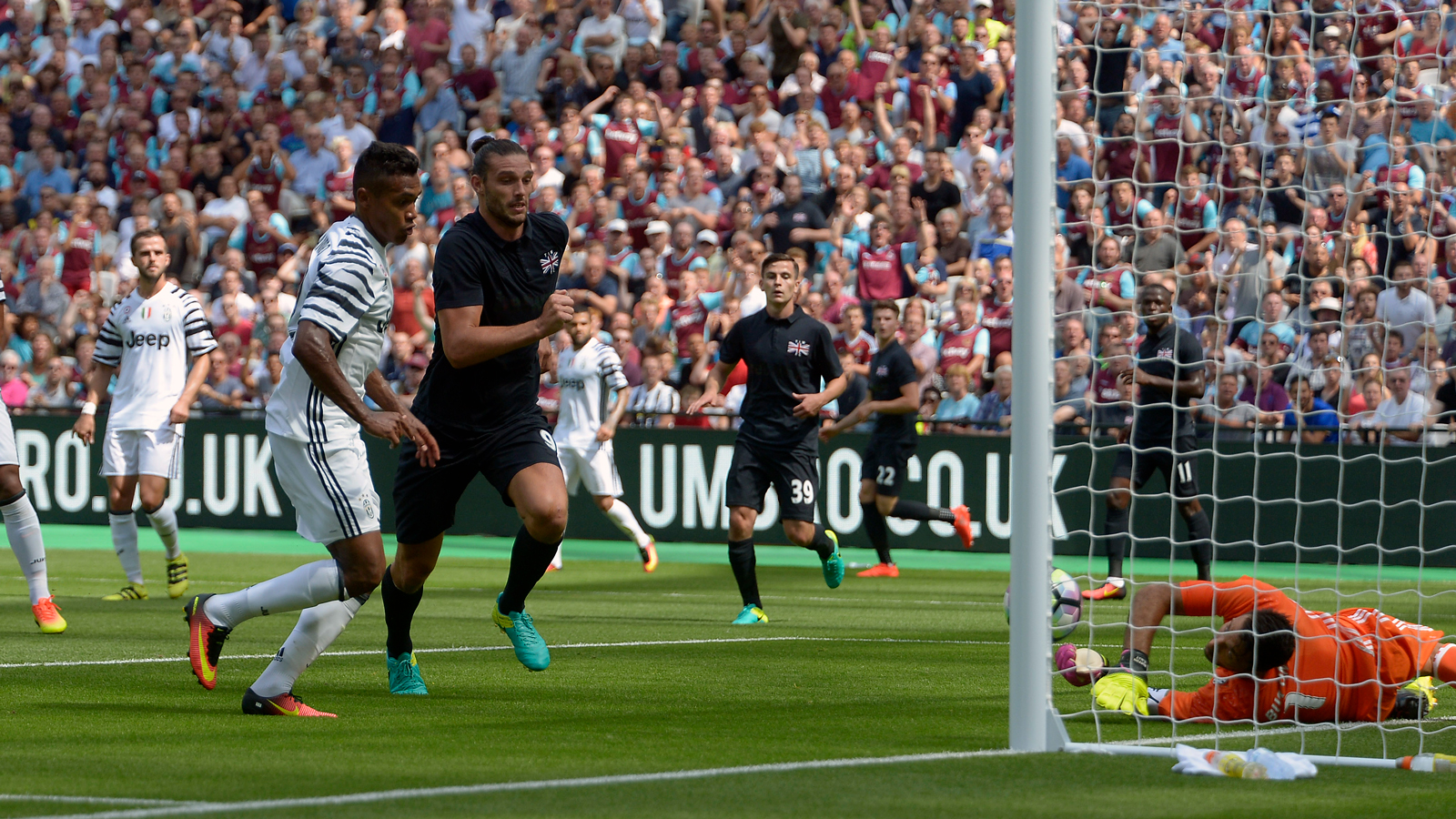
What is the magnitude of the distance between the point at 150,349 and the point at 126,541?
139 centimetres

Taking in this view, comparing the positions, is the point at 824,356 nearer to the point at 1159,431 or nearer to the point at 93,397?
the point at 1159,431

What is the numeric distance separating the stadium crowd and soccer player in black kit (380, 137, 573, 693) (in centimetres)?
400

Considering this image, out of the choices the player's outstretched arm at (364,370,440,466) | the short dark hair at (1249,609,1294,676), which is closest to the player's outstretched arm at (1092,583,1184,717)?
the short dark hair at (1249,609,1294,676)

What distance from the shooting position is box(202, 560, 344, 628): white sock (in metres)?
7.26

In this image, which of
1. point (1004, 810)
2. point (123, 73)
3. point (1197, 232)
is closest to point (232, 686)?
point (1004, 810)

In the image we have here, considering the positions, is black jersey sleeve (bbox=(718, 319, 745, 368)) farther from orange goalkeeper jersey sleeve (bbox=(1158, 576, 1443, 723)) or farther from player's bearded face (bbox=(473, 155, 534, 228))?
orange goalkeeper jersey sleeve (bbox=(1158, 576, 1443, 723))

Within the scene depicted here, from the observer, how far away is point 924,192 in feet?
66.9

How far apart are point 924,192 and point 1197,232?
25.5 feet

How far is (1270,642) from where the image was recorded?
6.80m

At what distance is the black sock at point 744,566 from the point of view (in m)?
11.8

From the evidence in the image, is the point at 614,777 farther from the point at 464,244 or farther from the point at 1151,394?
the point at 1151,394

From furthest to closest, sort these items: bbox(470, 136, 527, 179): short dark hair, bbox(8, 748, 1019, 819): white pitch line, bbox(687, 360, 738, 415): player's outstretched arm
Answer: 1. bbox(687, 360, 738, 415): player's outstretched arm
2. bbox(470, 136, 527, 179): short dark hair
3. bbox(8, 748, 1019, 819): white pitch line

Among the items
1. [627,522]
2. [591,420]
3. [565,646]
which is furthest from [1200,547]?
[591,420]

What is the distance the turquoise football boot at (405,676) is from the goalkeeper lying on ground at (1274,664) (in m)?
2.78
